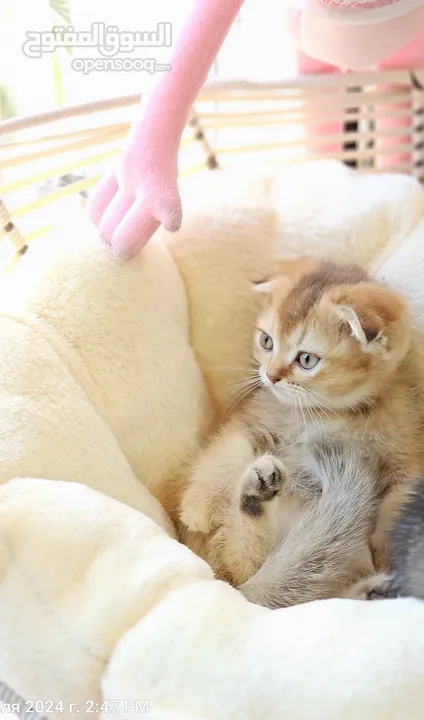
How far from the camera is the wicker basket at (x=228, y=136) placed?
4.23 feet

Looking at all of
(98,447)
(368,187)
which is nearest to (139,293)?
(98,447)

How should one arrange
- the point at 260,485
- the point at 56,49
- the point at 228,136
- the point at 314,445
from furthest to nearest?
the point at 228,136 → the point at 56,49 → the point at 314,445 → the point at 260,485

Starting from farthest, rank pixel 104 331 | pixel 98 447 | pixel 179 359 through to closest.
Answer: pixel 179 359 → pixel 104 331 → pixel 98 447

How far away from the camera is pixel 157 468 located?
1.21 meters

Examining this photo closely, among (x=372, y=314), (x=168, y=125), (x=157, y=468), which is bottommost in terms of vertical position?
(x=157, y=468)

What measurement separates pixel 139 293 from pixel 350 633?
68cm

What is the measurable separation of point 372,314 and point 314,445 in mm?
231

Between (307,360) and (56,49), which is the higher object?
(56,49)

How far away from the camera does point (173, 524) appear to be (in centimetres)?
114

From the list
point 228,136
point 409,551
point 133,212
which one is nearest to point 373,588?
point 409,551

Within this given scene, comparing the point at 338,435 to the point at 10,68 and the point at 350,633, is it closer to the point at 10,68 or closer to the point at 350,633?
the point at 350,633

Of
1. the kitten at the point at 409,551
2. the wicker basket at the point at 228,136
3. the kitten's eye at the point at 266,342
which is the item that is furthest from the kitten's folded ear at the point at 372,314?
the wicker basket at the point at 228,136

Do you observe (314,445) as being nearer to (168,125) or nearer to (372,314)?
(372,314)

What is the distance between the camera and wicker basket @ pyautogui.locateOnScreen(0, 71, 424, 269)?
1.29 meters
